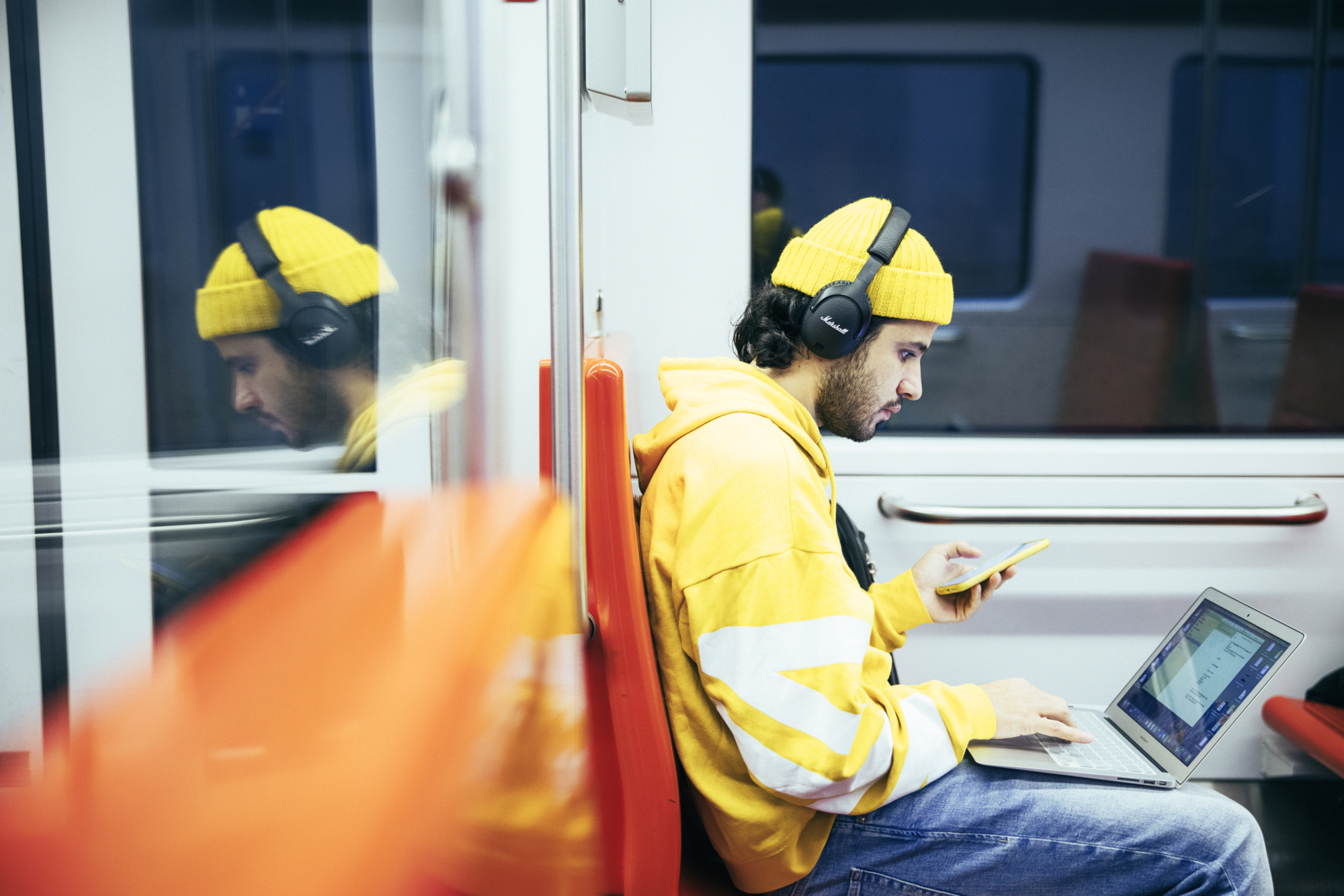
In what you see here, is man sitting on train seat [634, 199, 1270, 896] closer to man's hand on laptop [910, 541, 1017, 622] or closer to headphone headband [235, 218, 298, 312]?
man's hand on laptop [910, 541, 1017, 622]

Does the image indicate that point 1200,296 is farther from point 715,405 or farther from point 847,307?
point 715,405

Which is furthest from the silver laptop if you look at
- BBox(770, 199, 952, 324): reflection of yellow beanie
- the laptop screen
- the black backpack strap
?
BBox(770, 199, 952, 324): reflection of yellow beanie

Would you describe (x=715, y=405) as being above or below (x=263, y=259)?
below

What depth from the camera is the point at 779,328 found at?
4.92ft

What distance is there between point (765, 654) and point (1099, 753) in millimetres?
678

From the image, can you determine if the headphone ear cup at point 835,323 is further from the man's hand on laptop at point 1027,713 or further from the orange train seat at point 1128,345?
the orange train seat at point 1128,345

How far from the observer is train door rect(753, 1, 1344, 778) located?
1953 millimetres

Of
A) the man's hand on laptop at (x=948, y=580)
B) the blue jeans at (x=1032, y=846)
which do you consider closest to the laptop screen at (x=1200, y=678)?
the blue jeans at (x=1032, y=846)

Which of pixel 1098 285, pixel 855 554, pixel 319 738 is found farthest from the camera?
pixel 1098 285

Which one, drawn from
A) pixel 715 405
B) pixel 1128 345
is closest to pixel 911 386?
pixel 715 405

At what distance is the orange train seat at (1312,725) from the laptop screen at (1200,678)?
475 millimetres

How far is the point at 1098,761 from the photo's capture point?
136 cm

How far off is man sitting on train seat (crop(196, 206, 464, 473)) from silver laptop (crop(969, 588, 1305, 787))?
1.03 m

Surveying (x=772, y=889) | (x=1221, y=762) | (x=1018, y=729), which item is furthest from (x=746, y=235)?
(x=1221, y=762)
